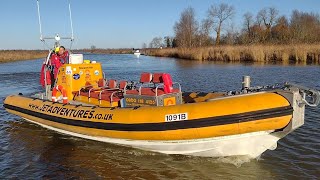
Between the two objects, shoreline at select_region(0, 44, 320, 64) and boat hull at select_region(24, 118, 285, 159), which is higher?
shoreline at select_region(0, 44, 320, 64)

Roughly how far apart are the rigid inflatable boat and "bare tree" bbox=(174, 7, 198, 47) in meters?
47.4

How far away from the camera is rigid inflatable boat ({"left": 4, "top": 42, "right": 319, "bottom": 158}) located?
5.52 metres

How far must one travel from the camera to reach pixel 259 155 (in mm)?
6125

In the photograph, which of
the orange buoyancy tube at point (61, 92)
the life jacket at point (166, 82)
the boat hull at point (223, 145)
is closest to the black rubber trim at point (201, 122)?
the boat hull at point (223, 145)

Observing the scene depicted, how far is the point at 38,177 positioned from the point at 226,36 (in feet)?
188

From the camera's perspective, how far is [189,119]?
5754 millimetres

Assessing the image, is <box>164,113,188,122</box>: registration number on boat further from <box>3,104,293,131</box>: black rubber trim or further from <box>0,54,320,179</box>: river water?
<box>0,54,320,179</box>: river water

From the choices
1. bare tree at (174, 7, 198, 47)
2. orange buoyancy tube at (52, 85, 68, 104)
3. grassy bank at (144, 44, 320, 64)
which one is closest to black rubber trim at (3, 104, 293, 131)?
orange buoyancy tube at (52, 85, 68, 104)

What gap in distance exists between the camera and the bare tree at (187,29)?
181 feet

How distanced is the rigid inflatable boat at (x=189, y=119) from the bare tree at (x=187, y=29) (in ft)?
155

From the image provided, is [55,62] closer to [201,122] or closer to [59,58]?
[59,58]

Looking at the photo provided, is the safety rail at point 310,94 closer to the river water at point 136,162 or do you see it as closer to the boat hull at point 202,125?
the boat hull at point 202,125

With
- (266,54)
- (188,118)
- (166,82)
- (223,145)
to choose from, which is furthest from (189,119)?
(266,54)

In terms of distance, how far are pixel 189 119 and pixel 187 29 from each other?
169ft
